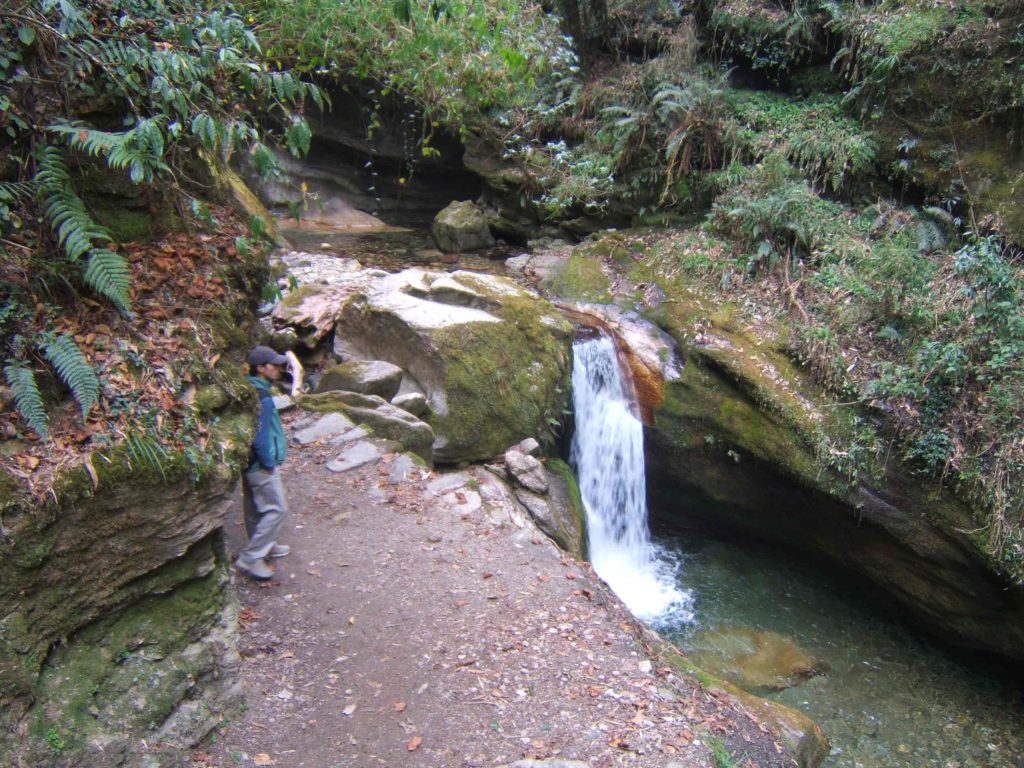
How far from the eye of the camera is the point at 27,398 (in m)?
3.07

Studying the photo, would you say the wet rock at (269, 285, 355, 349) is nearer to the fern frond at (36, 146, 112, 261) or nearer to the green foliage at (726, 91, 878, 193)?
the fern frond at (36, 146, 112, 261)

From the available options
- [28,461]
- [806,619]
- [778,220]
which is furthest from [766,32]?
[28,461]

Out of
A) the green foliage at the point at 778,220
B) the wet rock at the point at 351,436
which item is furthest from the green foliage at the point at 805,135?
the wet rock at the point at 351,436

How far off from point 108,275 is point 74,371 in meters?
0.53

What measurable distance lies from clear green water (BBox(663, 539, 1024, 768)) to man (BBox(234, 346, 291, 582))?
4.84 metres

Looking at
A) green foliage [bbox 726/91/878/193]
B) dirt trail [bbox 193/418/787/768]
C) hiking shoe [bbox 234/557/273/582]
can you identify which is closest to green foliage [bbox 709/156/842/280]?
green foliage [bbox 726/91/878/193]

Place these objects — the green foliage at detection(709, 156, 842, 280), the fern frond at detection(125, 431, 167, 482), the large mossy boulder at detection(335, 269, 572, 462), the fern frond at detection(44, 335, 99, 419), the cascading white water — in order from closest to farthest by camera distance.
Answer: the fern frond at detection(44, 335, 99, 419), the fern frond at detection(125, 431, 167, 482), the large mossy boulder at detection(335, 269, 572, 462), the cascading white water, the green foliage at detection(709, 156, 842, 280)

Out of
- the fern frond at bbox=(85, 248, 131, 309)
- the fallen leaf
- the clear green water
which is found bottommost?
the clear green water

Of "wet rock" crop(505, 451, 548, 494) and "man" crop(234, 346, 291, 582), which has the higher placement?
"man" crop(234, 346, 291, 582)

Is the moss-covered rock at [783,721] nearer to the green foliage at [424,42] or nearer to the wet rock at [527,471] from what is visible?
the wet rock at [527,471]

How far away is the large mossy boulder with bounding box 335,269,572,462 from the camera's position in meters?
7.86

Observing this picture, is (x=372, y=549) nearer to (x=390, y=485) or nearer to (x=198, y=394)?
(x=390, y=485)

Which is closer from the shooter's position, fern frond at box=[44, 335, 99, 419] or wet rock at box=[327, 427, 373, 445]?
fern frond at box=[44, 335, 99, 419]

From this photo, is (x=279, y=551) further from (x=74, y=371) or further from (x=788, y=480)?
(x=788, y=480)
